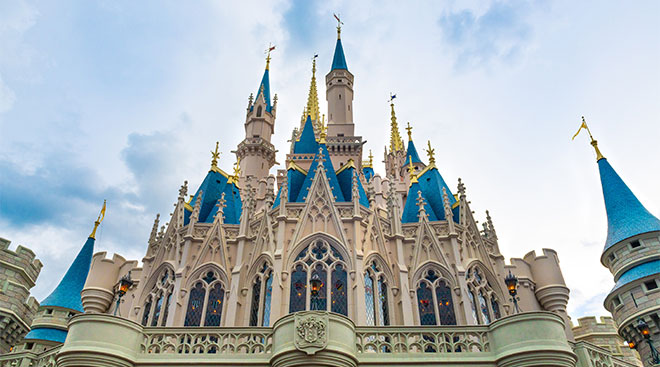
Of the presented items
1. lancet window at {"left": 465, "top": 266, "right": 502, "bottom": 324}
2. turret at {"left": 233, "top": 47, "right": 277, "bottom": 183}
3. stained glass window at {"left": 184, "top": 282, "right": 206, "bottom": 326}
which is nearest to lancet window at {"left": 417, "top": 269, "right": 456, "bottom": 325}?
lancet window at {"left": 465, "top": 266, "right": 502, "bottom": 324}

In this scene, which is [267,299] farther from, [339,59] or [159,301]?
[339,59]

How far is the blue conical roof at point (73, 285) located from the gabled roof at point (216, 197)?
10039mm

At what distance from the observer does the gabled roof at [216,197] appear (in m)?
27.4

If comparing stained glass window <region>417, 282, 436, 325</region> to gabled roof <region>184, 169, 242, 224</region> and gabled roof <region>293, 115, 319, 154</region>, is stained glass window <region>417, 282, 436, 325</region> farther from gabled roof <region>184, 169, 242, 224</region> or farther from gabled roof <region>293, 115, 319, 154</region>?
gabled roof <region>293, 115, 319, 154</region>

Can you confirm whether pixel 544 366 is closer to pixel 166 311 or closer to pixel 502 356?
pixel 502 356

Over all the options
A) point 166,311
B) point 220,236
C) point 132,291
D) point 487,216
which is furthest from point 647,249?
point 132,291

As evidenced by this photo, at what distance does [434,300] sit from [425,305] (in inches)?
19.6

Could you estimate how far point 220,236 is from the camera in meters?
24.8

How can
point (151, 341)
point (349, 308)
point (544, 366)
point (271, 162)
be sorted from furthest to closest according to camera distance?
point (271, 162) → point (349, 308) → point (151, 341) → point (544, 366)

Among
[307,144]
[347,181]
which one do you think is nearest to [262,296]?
[347,181]

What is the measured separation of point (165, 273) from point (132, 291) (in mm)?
3077

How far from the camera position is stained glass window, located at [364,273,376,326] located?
822 inches

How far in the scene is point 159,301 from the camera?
78.8ft

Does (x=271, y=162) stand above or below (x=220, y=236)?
above
